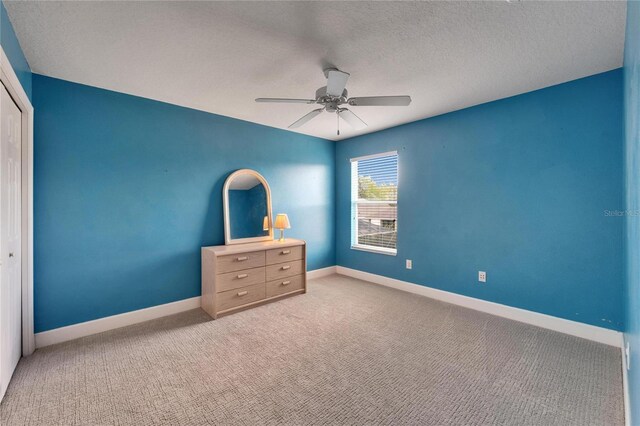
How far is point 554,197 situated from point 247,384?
3229 mm

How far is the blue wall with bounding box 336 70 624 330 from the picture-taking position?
2406 millimetres

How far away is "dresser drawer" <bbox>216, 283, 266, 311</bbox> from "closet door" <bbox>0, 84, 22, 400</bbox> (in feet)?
4.98

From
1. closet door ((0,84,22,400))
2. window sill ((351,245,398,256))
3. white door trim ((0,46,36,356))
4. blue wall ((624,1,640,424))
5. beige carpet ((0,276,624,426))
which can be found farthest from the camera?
window sill ((351,245,398,256))

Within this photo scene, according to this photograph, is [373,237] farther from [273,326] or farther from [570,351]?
[570,351]

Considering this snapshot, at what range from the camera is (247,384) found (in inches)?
74.3

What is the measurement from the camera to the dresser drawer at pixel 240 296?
3033 mm

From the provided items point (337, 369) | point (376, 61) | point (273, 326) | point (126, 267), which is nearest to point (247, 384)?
point (337, 369)

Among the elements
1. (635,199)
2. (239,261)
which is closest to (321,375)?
(239,261)

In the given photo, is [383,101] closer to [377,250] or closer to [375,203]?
[375,203]

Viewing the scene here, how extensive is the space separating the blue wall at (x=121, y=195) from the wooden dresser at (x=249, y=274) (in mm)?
373

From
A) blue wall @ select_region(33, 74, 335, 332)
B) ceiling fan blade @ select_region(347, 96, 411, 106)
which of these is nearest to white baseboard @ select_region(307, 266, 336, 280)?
blue wall @ select_region(33, 74, 335, 332)

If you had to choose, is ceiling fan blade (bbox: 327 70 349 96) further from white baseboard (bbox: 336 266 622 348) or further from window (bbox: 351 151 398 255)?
white baseboard (bbox: 336 266 622 348)

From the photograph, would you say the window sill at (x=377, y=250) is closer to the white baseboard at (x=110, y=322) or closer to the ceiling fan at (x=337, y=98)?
the ceiling fan at (x=337, y=98)

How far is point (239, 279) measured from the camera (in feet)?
10.4
